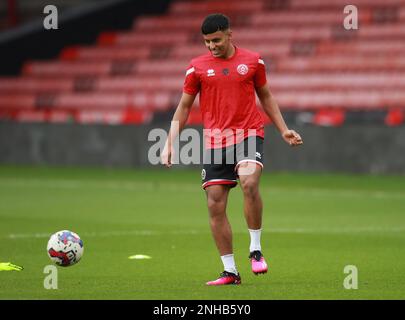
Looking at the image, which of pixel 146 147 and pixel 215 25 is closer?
pixel 215 25

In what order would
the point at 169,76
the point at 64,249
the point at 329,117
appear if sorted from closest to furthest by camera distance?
the point at 64,249 → the point at 329,117 → the point at 169,76

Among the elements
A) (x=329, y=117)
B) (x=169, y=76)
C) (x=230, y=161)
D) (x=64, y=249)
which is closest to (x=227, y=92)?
(x=230, y=161)

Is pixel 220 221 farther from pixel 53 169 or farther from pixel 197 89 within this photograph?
pixel 53 169

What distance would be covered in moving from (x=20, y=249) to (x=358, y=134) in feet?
41.6

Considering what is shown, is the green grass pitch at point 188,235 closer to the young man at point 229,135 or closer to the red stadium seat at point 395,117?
the young man at point 229,135

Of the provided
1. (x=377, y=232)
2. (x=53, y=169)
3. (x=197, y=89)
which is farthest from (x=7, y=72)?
(x=197, y=89)

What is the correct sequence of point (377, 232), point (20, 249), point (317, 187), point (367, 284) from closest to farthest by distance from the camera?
point (367, 284) < point (20, 249) < point (377, 232) < point (317, 187)

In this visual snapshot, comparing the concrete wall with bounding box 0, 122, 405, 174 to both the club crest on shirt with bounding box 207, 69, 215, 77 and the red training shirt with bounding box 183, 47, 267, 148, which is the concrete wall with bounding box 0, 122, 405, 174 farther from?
the club crest on shirt with bounding box 207, 69, 215, 77

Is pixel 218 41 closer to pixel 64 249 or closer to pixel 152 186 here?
pixel 64 249

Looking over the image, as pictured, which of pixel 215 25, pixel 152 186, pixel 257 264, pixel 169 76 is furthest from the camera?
pixel 169 76

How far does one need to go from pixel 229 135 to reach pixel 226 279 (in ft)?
4.03

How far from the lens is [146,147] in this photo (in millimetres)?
26719

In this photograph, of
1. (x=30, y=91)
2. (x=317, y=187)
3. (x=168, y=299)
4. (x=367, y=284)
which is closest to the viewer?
(x=168, y=299)

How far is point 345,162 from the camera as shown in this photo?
24.4 m
